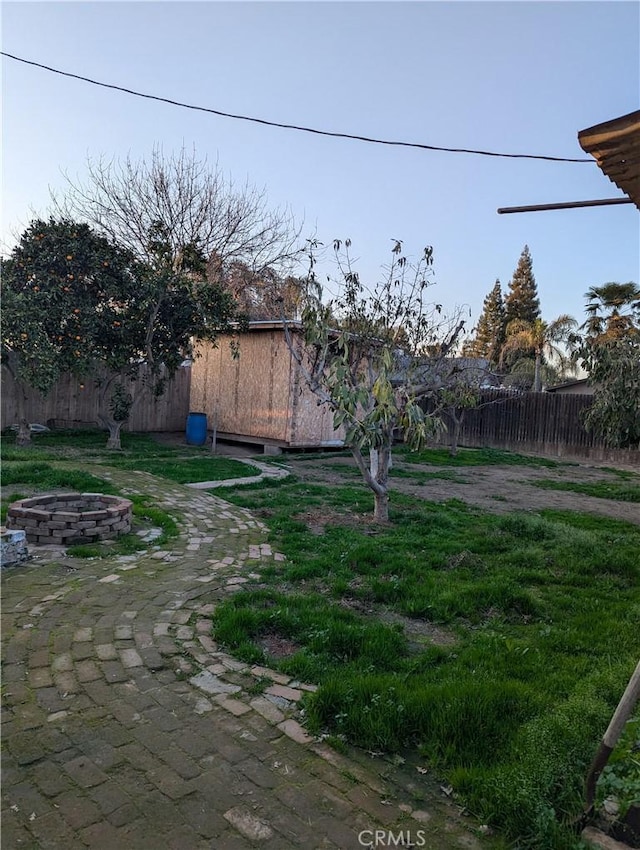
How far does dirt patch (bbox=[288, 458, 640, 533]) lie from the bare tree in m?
9.20

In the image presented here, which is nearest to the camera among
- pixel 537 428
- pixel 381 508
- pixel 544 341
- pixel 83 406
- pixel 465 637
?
pixel 465 637

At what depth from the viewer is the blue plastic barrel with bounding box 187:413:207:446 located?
506 inches

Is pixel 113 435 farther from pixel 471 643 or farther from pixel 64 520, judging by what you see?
pixel 471 643

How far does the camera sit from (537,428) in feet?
50.8

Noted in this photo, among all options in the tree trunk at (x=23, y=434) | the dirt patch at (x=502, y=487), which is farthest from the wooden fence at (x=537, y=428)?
the tree trunk at (x=23, y=434)

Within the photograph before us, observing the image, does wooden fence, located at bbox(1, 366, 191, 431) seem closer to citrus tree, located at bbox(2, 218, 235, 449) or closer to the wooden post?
citrus tree, located at bbox(2, 218, 235, 449)

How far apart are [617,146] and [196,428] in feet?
38.8

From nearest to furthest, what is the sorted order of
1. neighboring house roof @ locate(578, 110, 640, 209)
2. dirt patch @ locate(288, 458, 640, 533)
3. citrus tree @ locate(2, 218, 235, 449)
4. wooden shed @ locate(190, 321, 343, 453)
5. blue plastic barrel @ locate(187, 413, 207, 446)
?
neighboring house roof @ locate(578, 110, 640, 209) → dirt patch @ locate(288, 458, 640, 533) → citrus tree @ locate(2, 218, 235, 449) → wooden shed @ locate(190, 321, 343, 453) → blue plastic barrel @ locate(187, 413, 207, 446)

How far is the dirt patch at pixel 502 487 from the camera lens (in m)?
7.51

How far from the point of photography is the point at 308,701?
2.30 metres

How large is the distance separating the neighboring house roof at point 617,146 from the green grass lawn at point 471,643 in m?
2.27

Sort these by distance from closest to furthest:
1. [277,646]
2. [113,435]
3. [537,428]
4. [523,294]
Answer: [277,646], [113,435], [537,428], [523,294]

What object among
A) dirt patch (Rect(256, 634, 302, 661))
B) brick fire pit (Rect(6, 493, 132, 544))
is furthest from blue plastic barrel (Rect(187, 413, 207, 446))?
dirt patch (Rect(256, 634, 302, 661))

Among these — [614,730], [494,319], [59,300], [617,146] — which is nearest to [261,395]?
[59,300]
